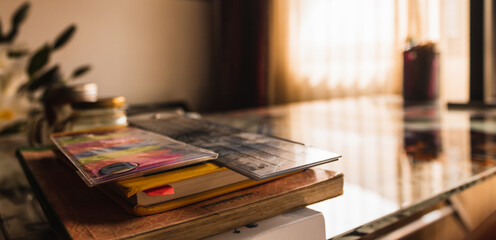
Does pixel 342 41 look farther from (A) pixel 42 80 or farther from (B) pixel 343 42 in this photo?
(A) pixel 42 80

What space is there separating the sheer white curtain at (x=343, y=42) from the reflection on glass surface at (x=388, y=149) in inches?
41.6

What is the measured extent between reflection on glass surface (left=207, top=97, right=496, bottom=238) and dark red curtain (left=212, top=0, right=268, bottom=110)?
1.87 m

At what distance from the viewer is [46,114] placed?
679 millimetres

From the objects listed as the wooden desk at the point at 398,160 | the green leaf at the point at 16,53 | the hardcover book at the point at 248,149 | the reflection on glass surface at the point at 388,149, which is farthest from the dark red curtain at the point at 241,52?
the hardcover book at the point at 248,149

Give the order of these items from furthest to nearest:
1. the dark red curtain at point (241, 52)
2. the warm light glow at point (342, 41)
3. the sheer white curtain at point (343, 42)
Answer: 1. the dark red curtain at point (241, 52)
2. the warm light glow at point (342, 41)
3. the sheer white curtain at point (343, 42)

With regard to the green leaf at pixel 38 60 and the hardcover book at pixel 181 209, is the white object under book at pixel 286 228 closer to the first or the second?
the hardcover book at pixel 181 209

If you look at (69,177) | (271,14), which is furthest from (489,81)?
(271,14)

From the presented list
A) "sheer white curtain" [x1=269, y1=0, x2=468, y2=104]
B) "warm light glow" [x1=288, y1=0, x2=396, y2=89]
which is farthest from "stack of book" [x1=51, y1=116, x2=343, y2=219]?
"warm light glow" [x1=288, y1=0, x2=396, y2=89]

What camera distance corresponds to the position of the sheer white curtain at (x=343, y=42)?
209 cm

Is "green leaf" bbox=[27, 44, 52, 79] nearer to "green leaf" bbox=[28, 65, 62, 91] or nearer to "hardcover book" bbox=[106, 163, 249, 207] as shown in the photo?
"green leaf" bbox=[28, 65, 62, 91]

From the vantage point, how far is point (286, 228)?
1.06ft

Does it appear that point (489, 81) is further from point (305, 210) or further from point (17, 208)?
point (17, 208)

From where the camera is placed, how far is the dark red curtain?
304cm

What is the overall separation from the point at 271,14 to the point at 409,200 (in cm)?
274
